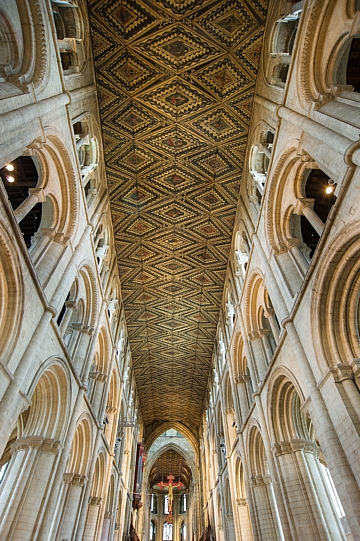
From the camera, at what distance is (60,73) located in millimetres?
7805

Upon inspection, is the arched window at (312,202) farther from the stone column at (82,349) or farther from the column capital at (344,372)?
the stone column at (82,349)

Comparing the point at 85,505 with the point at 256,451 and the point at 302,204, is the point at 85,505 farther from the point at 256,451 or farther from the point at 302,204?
the point at 302,204

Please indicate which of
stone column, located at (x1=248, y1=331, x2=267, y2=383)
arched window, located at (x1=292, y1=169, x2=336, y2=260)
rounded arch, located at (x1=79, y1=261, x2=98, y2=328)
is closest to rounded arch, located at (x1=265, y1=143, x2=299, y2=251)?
arched window, located at (x1=292, y1=169, x2=336, y2=260)

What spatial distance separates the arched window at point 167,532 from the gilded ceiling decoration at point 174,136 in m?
37.4

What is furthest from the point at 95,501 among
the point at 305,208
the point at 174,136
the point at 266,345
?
the point at 174,136

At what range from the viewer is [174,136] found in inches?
441

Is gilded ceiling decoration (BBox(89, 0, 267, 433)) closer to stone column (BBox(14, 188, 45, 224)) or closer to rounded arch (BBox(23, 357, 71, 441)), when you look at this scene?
stone column (BBox(14, 188, 45, 224))

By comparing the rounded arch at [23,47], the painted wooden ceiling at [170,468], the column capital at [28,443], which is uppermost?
the painted wooden ceiling at [170,468]

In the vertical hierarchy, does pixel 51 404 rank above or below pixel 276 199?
below

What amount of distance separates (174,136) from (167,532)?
47926 millimetres

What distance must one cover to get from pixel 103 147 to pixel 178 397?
20137mm

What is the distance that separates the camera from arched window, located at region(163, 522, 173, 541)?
136 ft

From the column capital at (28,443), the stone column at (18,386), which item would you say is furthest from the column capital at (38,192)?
the column capital at (28,443)

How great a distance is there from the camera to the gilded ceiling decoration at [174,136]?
888cm
